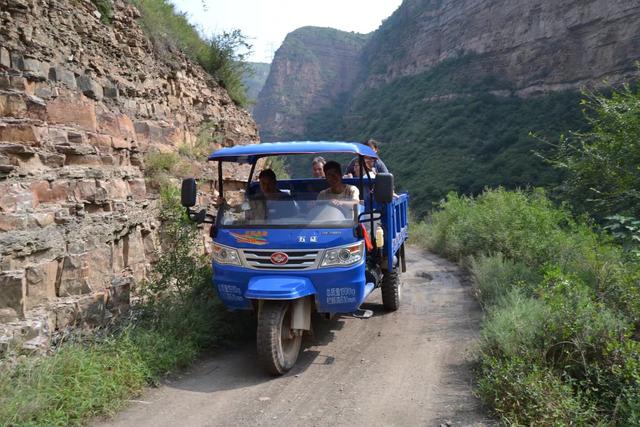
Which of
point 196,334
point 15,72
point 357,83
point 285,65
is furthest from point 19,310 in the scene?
point 285,65

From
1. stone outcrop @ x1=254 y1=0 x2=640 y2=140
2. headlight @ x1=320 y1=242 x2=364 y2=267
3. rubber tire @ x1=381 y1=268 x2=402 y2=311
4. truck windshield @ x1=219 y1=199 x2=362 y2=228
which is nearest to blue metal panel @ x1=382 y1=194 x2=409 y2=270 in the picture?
rubber tire @ x1=381 y1=268 x2=402 y2=311

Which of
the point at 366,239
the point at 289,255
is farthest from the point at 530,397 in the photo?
the point at 289,255

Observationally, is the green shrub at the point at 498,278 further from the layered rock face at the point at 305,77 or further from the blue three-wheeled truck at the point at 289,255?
the layered rock face at the point at 305,77

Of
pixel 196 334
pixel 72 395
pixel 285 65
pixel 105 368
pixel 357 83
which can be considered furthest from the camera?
pixel 285 65

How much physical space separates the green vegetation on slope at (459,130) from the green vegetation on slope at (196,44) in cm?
1932

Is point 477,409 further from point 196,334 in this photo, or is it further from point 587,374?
point 196,334

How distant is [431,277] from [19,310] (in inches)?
291

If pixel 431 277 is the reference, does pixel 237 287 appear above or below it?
above

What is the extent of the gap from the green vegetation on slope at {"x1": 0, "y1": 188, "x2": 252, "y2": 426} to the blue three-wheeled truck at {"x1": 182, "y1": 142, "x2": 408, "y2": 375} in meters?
0.68

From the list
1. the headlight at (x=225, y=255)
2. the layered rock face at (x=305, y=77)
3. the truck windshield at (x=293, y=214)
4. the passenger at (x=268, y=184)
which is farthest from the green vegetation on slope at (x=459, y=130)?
the headlight at (x=225, y=255)

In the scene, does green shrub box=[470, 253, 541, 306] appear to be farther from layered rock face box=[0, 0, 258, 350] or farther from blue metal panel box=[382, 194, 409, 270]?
layered rock face box=[0, 0, 258, 350]

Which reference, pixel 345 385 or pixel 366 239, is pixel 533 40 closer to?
pixel 366 239

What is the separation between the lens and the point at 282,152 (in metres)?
5.38

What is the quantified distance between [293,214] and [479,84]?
44.8 meters
